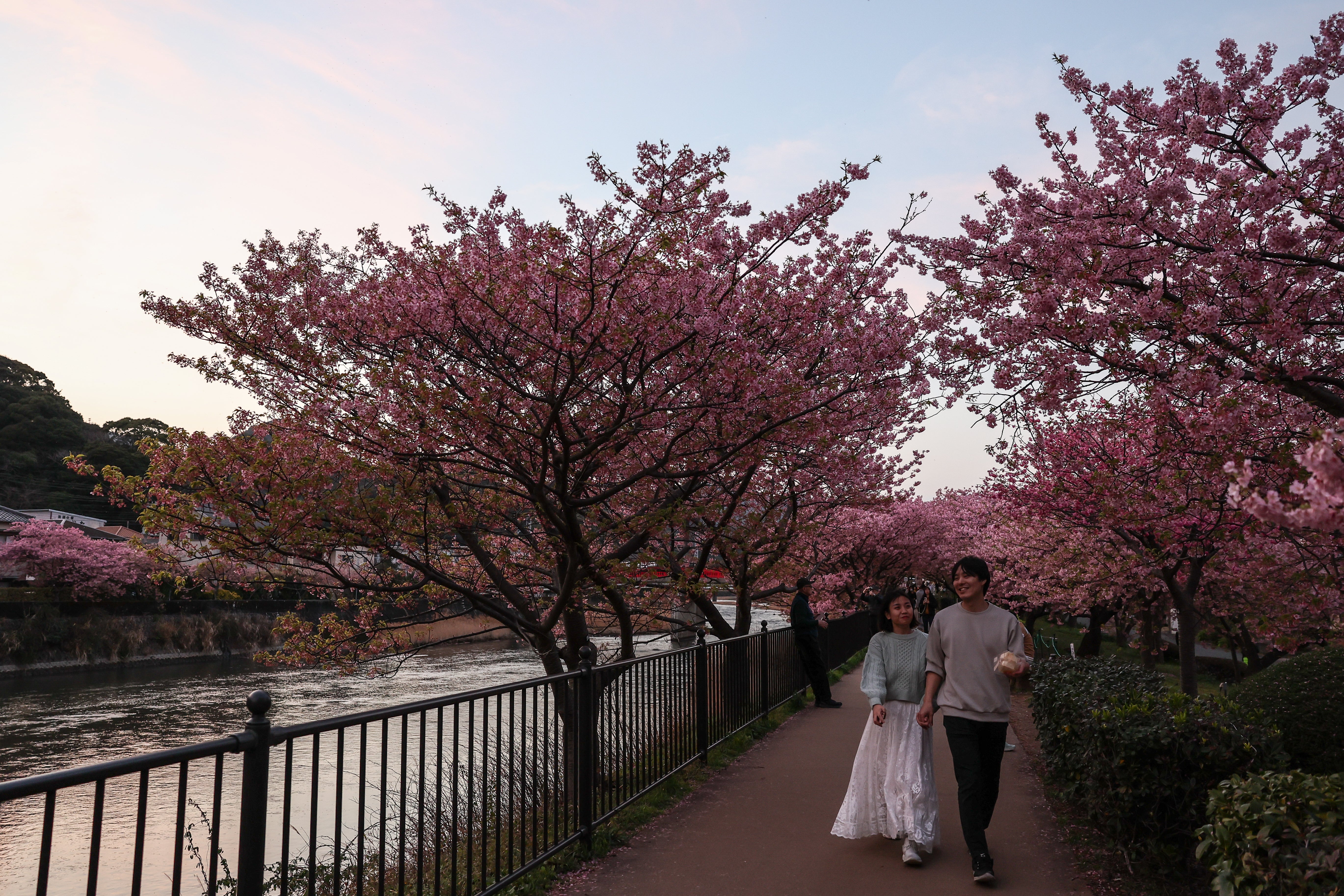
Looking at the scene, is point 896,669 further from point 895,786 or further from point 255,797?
point 255,797

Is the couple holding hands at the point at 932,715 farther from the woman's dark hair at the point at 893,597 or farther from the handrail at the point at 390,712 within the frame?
the handrail at the point at 390,712

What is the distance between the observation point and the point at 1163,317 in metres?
6.15

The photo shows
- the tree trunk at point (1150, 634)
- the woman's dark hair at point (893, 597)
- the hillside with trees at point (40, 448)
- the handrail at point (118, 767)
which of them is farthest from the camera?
the hillside with trees at point (40, 448)

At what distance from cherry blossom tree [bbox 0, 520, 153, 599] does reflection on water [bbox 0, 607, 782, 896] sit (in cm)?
617

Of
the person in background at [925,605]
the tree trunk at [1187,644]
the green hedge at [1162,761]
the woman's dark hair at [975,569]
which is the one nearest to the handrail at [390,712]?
the woman's dark hair at [975,569]

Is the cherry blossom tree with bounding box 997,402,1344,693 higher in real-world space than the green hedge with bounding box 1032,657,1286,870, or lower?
higher

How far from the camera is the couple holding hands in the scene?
5.00 meters

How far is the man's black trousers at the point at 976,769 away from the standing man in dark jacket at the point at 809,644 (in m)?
6.67

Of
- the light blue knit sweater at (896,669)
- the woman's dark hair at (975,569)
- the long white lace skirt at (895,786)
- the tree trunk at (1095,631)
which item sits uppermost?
the woman's dark hair at (975,569)

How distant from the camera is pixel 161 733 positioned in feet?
64.0

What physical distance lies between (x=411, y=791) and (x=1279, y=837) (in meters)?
10.6

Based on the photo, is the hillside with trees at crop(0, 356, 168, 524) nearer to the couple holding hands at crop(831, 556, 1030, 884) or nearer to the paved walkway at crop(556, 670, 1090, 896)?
the paved walkway at crop(556, 670, 1090, 896)

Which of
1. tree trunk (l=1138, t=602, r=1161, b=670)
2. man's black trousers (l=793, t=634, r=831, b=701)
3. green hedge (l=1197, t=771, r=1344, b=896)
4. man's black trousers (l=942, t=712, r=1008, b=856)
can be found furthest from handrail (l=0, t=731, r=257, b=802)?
tree trunk (l=1138, t=602, r=1161, b=670)

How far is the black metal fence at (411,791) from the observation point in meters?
3.04
